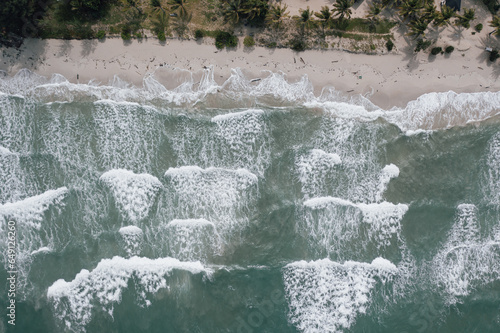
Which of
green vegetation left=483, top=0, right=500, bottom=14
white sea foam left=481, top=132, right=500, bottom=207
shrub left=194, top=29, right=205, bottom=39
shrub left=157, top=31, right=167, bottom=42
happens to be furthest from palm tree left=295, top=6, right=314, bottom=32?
white sea foam left=481, top=132, right=500, bottom=207

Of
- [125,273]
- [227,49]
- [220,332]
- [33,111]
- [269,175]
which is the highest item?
[227,49]

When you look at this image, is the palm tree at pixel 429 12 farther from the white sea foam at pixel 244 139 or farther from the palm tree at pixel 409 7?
the white sea foam at pixel 244 139

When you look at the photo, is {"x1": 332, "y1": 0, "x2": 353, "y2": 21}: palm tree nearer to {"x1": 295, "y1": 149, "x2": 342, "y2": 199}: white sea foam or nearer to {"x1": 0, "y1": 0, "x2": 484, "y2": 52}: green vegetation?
{"x1": 0, "y1": 0, "x2": 484, "y2": 52}: green vegetation

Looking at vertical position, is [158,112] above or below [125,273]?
above

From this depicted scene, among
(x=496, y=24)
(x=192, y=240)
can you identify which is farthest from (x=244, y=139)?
(x=496, y=24)

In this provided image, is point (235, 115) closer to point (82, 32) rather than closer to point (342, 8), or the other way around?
point (342, 8)

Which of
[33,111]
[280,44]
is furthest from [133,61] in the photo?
[280,44]

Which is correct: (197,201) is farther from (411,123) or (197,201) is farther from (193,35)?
(411,123)

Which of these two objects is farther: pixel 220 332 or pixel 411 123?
pixel 411 123
